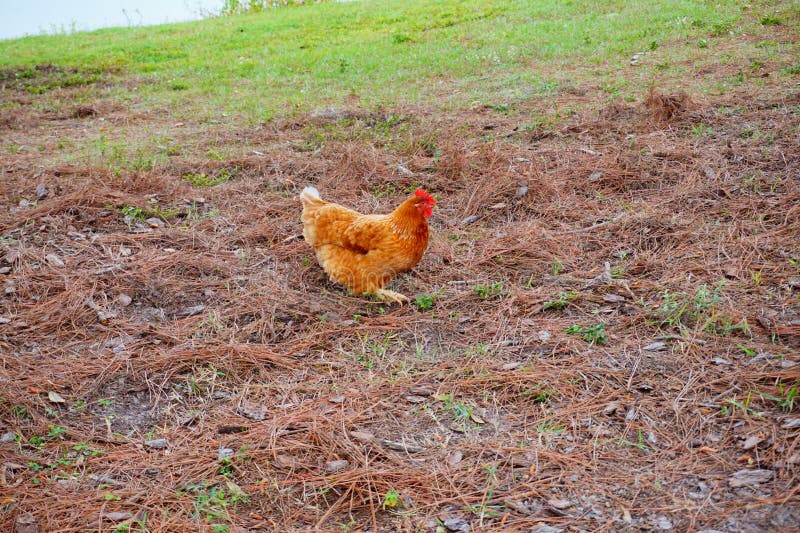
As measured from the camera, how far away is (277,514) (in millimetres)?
2828

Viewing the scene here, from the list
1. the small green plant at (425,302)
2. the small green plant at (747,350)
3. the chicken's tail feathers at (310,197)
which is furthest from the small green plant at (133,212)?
the small green plant at (747,350)

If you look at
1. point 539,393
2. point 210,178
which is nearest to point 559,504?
point 539,393

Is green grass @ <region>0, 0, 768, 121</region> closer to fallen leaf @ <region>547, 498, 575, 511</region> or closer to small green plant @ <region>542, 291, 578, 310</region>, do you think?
small green plant @ <region>542, 291, 578, 310</region>

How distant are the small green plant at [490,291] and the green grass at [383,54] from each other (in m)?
4.33

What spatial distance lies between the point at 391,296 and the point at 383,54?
8672 millimetres

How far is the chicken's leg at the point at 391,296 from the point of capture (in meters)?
4.52

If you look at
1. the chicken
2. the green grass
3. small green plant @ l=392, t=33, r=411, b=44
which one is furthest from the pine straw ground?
small green plant @ l=392, t=33, r=411, b=44

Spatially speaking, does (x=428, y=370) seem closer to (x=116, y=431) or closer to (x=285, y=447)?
(x=285, y=447)

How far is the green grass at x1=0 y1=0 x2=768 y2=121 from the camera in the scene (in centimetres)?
954

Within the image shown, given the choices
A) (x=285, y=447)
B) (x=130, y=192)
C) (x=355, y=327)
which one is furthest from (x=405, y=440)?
(x=130, y=192)

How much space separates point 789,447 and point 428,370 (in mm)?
1814

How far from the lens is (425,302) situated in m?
4.49

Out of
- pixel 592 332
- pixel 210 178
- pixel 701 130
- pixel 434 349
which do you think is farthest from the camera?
pixel 210 178

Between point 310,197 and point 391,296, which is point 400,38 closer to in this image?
point 310,197
